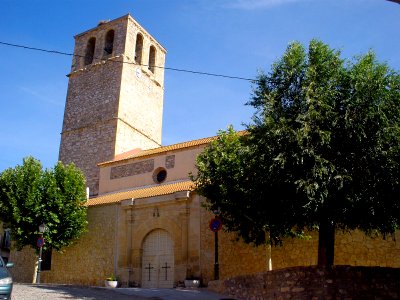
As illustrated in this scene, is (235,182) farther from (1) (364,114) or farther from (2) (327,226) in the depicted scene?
(1) (364,114)

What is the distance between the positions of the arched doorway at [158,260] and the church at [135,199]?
0.04 metres

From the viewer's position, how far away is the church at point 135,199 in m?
16.5

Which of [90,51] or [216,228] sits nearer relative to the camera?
[216,228]

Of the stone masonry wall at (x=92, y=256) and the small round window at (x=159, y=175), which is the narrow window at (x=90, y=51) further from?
the stone masonry wall at (x=92, y=256)

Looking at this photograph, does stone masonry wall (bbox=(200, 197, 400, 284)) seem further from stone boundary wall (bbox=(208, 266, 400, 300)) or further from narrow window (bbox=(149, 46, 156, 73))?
narrow window (bbox=(149, 46, 156, 73))

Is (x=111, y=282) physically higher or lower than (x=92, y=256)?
lower

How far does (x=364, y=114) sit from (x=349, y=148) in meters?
0.96

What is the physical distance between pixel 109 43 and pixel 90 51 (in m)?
1.91

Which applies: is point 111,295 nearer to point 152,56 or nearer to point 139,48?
point 139,48

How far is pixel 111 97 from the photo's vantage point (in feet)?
106

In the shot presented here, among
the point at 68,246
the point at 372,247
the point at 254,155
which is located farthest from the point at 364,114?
the point at 68,246

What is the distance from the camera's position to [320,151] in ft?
38.1

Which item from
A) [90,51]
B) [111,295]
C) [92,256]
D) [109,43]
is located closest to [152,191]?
[92,256]

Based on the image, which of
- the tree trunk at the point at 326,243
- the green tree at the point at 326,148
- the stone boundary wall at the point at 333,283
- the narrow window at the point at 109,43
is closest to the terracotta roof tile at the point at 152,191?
the green tree at the point at 326,148
